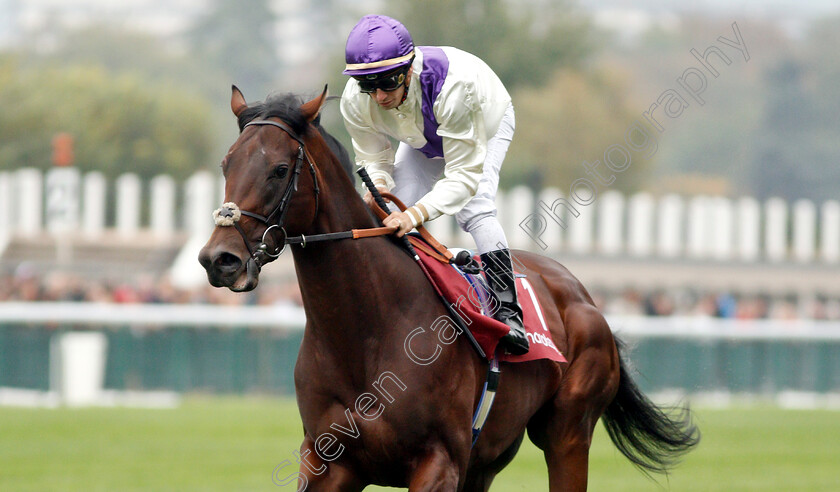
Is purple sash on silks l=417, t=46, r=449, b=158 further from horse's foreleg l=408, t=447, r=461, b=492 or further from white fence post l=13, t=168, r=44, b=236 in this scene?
white fence post l=13, t=168, r=44, b=236

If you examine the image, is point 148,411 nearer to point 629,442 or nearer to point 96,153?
point 629,442

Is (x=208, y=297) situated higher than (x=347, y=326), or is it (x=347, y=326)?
(x=347, y=326)

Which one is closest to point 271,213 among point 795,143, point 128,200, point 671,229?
point 128,200

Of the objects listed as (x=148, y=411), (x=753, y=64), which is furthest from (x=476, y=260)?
(x=753, y=64)

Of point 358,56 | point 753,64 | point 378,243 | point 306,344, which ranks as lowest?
point 306,344

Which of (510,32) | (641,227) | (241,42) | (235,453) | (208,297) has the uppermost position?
(241,42)

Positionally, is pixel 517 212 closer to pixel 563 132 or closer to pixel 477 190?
pixel 477 190

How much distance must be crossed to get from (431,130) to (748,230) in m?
22.0

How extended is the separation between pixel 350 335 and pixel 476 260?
3.14 ft

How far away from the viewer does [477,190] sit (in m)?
5.32

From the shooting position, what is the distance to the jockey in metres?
4.80

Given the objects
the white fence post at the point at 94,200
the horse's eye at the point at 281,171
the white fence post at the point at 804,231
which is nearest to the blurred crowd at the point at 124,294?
the white fence post at the point at 94,200

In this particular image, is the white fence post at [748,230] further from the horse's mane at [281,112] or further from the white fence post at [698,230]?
the horse's mane at [281,112]

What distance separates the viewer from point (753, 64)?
7819 centimetres
